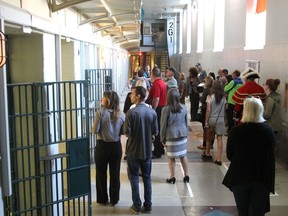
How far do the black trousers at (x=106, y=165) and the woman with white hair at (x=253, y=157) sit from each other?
1801 mm

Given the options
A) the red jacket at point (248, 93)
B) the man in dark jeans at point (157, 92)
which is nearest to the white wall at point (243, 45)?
the red jacket at point (248, 93)

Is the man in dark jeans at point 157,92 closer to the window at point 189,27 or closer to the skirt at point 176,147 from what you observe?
the skirt at point 176,147

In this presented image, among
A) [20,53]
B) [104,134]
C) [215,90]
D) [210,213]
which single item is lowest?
[210,213]

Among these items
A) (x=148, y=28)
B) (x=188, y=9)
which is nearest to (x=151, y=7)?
(x=188, y=9)

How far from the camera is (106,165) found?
206 inches

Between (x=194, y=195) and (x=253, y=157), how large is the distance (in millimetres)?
2237

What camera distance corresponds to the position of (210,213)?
16.8ft

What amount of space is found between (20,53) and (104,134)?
5.54 feet

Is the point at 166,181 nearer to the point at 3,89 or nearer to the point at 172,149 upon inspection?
the point at 172,149

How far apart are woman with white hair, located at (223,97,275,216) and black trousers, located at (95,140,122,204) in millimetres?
1801

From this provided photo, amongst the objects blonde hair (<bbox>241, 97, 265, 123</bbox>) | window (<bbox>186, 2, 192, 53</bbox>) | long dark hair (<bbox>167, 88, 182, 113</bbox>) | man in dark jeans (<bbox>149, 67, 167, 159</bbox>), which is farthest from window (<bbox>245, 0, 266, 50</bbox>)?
window (<bbox>186, 2, 192, 53</bbox>)

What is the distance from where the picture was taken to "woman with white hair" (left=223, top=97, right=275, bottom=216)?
369 cm

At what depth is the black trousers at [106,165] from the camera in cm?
512

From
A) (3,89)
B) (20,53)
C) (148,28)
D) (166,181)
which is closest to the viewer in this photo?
(3,89)
